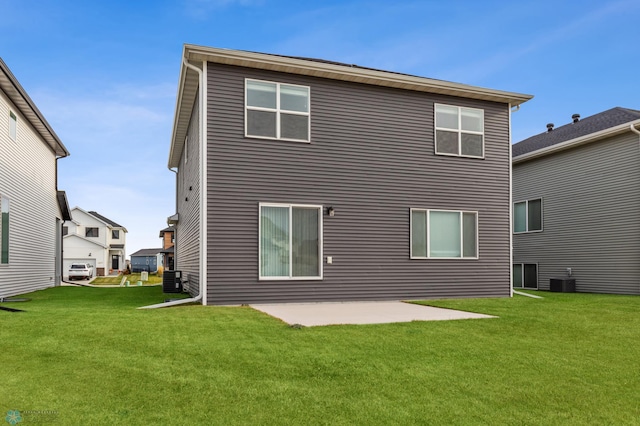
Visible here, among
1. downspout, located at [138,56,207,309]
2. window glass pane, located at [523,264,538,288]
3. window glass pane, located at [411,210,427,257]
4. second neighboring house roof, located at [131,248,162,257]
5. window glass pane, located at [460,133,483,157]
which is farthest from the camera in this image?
second neighboring house roof, located at [131,248,162,257]

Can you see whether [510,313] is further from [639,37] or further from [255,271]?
[639,37]

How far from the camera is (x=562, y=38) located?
15.7 metres

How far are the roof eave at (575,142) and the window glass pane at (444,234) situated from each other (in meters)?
6.42

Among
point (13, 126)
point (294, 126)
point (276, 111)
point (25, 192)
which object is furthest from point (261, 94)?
point (25, 192)

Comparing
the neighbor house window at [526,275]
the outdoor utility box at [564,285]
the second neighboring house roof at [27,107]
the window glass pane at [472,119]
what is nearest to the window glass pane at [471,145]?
the window glass pane at [472,119]

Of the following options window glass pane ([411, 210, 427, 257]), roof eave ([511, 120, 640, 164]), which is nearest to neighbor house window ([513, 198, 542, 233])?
roof eave ([511, 120, 640, 164])

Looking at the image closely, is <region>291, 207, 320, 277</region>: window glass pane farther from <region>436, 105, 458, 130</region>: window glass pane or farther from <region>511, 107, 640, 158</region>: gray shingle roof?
<region>511, 107, 640, 158</region>: gray shingle roof

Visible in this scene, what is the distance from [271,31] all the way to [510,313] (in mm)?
10596

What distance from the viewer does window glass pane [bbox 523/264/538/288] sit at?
1773 cm

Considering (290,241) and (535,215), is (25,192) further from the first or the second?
(535,215)

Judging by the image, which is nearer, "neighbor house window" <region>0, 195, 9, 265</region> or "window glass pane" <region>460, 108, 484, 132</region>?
"window glass pane" <region>460, 108, 484, 132</region>

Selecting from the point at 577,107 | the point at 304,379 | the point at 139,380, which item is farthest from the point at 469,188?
the point at 577,107

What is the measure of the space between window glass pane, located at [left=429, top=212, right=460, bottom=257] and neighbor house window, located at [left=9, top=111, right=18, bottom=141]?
11512 mm

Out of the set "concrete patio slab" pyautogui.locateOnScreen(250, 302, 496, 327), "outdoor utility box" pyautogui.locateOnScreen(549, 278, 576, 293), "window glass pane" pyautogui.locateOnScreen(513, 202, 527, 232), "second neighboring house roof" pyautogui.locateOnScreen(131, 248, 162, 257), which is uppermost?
"window glass pane" pyautogui.locateOnScreen(513, 202, 527, 232)
